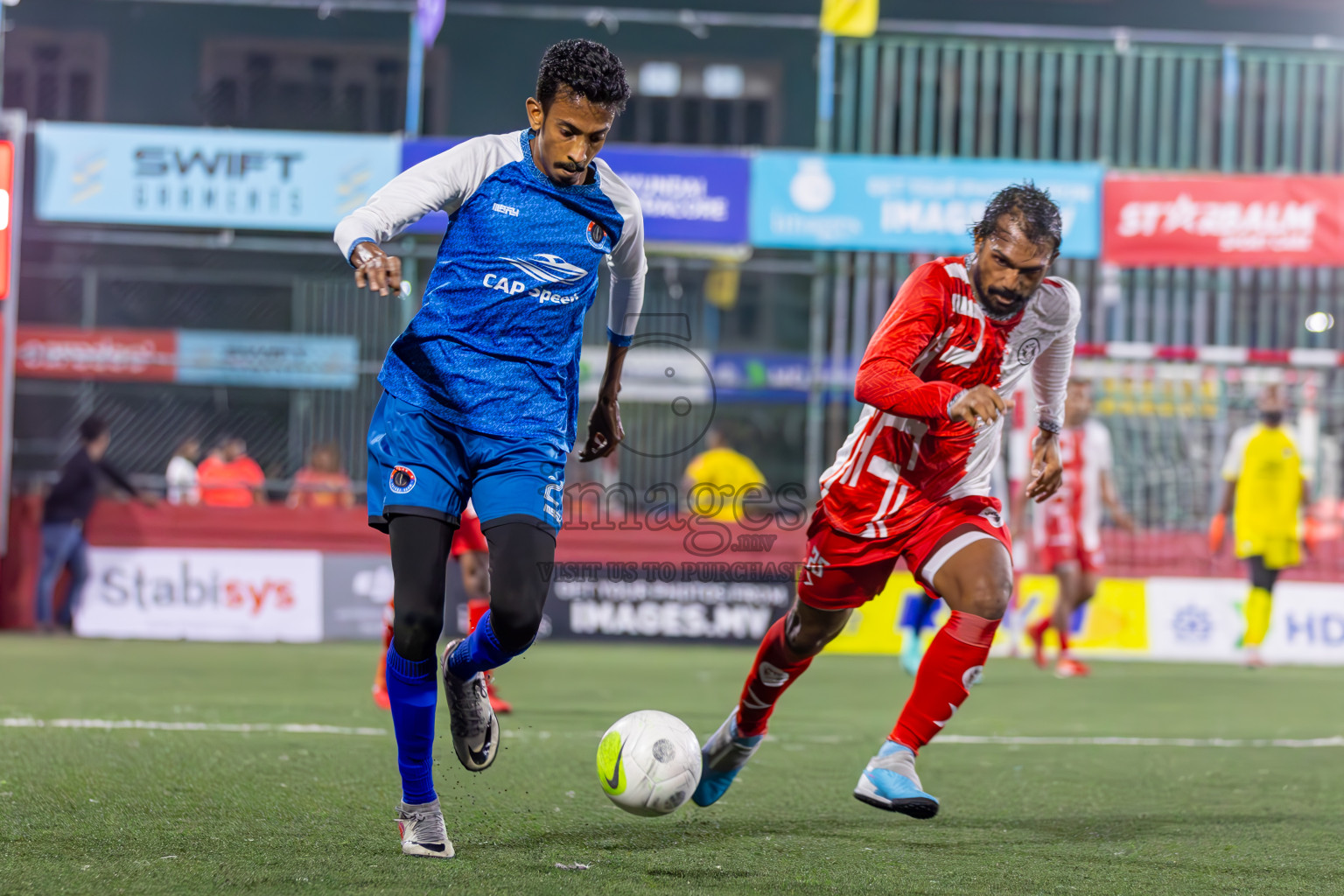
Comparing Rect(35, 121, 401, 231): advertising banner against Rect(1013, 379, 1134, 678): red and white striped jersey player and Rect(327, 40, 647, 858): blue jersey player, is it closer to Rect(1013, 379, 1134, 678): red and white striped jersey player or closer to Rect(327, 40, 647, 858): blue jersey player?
Rect(1013, 379, 1134, 678): red and white striped jersey player

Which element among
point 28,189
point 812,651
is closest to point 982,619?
point 812,651

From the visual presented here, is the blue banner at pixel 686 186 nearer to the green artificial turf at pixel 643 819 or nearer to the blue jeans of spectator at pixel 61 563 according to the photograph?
the blue jeans of spectator at pixel 61 563

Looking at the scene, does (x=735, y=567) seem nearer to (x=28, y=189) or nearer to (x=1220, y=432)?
(x=1220, y=432)

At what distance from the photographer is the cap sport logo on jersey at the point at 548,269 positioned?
171 inches

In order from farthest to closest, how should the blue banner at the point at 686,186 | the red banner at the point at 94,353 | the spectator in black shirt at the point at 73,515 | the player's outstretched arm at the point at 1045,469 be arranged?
the red banner at the point at 94,353
the blue banner at the point at 686,186
the spectator in black shirt at the point at 73,515
the player's outstretched arm at the point at 1045,469

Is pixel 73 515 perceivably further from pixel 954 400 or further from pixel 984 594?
pixel 954 400

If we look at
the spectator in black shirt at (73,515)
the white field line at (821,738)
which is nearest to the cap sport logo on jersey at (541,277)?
the white field line at (821,738)

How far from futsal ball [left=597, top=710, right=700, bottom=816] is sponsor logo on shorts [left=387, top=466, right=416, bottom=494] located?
95 cm

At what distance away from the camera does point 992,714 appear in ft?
30.2

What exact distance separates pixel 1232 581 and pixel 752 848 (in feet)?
36.5

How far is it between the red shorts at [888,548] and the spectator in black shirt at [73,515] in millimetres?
10438

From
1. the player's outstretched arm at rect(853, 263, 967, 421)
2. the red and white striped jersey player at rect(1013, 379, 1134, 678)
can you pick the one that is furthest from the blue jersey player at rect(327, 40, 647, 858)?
the red and white striped jersey player at rect(1013, 379, 1134, 678)

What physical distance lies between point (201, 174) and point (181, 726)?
7.84 meters

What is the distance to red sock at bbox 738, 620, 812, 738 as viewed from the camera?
518cm
